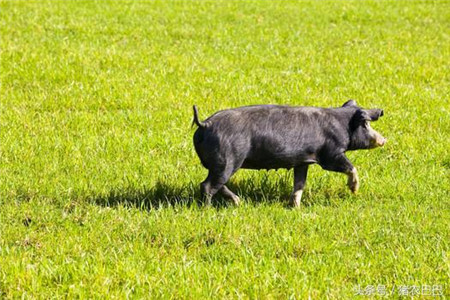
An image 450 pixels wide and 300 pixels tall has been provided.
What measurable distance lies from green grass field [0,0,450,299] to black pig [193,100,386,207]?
1.30ft

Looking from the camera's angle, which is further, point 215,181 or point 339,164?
point 339,164

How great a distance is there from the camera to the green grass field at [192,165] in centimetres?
654

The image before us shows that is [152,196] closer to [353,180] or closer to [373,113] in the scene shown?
[353,180]

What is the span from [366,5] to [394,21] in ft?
5.72

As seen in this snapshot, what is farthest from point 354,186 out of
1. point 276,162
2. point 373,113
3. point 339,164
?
point 276,162

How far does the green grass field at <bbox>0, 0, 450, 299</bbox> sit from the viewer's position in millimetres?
6539

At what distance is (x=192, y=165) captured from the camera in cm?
958

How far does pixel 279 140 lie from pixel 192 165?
6.13 ft

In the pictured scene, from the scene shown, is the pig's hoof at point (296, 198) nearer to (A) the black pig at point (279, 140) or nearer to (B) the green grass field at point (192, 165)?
(A) the black pig at point (279, 140)

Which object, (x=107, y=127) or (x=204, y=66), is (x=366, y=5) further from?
(x=107, y=127)

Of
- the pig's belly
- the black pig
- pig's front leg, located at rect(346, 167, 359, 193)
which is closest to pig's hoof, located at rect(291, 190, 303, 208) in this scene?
the black pig

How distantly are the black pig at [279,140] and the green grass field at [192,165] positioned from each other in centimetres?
40

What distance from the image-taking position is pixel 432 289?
20.7ft

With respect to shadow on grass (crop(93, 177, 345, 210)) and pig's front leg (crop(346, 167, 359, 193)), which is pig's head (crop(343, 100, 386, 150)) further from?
shadow on grass (crop(93, 177, 345, 210))
